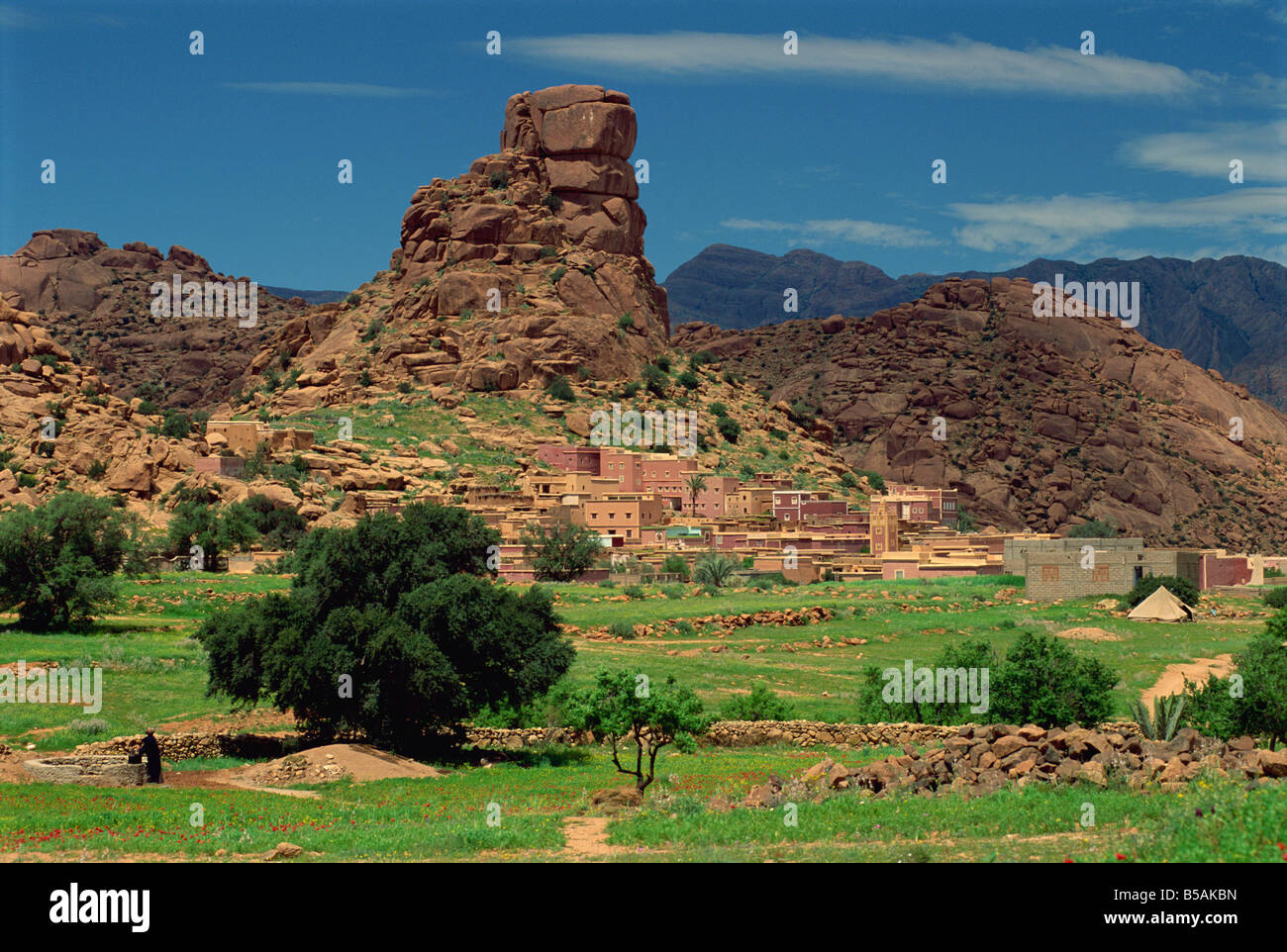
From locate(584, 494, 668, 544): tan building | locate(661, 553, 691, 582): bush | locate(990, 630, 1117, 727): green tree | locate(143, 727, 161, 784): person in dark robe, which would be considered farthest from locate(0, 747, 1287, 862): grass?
locate(584, 494, 668, 544): tan building

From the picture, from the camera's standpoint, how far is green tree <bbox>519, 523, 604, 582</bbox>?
258ft

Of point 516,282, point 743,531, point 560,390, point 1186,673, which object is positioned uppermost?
point 516,282

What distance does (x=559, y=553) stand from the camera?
79250mm

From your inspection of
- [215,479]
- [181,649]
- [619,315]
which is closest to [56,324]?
[619,315]

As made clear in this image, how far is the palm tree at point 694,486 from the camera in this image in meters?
108

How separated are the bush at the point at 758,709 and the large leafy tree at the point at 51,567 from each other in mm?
23344

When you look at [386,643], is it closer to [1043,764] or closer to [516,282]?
[1043,764]

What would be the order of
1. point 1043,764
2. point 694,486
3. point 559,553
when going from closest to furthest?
point 1043,764, point 559,553, point 694,486

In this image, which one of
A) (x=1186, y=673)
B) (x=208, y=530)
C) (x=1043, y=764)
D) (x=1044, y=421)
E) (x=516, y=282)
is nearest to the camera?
(x=1043, y=764)

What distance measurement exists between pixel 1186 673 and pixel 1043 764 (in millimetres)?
23496

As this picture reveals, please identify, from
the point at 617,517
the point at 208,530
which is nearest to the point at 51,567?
the point at 208,530

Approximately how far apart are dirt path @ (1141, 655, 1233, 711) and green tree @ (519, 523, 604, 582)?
1509 inches

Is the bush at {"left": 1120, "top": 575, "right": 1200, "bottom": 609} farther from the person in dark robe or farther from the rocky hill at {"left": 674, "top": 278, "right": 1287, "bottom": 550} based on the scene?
the rocky hill at {"left": 674, "top": 278, "right": 1287, "bottom": 550}
